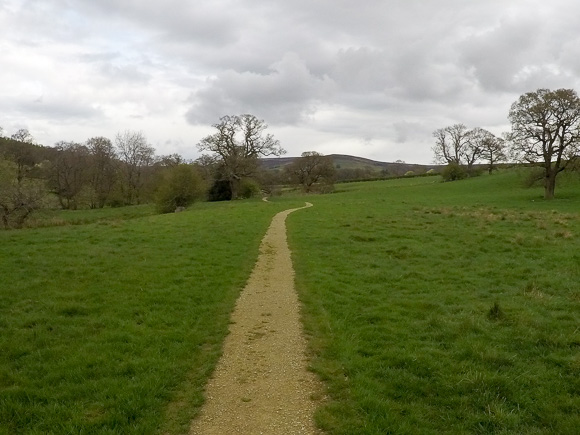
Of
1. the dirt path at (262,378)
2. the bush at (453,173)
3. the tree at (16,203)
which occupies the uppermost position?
the bush at (453,173)

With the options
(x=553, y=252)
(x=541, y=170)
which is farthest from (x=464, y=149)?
(x=553, y=252)

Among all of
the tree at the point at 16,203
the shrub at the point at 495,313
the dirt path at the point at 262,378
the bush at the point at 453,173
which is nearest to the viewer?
the dirt path at the point at 262,378

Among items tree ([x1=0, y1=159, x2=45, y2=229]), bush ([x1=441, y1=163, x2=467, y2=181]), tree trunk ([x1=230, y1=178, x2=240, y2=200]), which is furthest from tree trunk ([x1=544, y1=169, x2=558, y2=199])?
tree ([x1=0, y1=159, x2=45, y2=229])

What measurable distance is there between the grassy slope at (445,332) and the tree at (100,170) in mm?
51788

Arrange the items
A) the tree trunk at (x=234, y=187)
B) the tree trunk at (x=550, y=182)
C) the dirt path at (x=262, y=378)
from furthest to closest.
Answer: the tree trunk at (x=234, y=187) → the tree trunk at (x=550, y=182) → the dirt path at (x=262, y=378)

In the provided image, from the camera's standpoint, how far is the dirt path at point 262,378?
5.49 metres

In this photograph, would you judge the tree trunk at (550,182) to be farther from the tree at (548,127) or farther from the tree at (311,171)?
the tree at (311,171)

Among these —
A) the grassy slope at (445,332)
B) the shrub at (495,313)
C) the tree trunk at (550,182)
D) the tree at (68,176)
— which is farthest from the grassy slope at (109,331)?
the tree at (68,176)

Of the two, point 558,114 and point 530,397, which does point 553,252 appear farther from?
point 558,114

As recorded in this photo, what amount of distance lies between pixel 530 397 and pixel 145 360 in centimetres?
610

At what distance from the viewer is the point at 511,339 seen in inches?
320

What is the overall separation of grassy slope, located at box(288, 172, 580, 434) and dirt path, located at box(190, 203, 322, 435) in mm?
360

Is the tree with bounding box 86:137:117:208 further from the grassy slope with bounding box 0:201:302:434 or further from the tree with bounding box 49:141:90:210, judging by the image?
the grassy slope with bounding box 0:201:302:434

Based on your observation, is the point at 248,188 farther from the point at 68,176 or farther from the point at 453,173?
the point at 453,173
